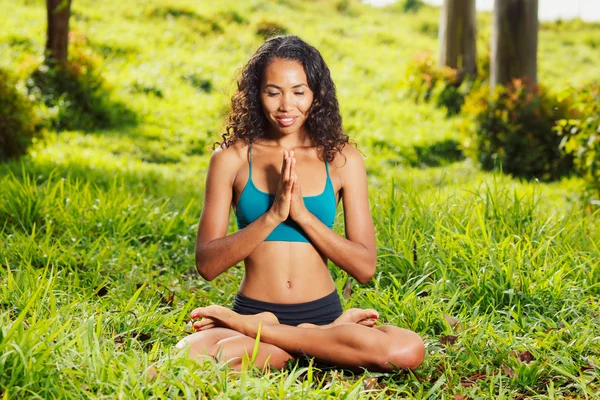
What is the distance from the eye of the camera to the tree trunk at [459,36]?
13656 mm

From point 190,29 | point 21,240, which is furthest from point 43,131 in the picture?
point 190,29

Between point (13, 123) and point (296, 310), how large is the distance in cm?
610

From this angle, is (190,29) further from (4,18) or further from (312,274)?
(312,274)

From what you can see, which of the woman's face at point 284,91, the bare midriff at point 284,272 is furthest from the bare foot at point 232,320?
the woman's face at point 284,91

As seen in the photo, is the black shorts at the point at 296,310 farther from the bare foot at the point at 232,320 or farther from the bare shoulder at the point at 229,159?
the bare shoulder at the point at 229,159

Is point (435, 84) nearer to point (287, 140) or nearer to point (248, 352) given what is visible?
point (287, 140)

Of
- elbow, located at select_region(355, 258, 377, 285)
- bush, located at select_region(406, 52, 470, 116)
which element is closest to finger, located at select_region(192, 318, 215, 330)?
elbow, located at select_region(355, 258, 377, 285)

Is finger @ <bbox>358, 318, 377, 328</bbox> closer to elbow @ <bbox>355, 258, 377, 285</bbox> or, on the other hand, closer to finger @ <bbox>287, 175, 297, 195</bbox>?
elbow @ <bbox>355, 258, 377, 285</bbox>

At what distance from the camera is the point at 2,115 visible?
8.67 metres

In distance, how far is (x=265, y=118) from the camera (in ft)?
12.2

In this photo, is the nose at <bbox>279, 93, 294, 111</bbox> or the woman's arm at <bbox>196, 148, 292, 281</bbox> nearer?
the woman's arm at <bbox>196, 148, 292, 281</bbox>

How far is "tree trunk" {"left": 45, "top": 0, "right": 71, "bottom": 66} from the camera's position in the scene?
36.3ft

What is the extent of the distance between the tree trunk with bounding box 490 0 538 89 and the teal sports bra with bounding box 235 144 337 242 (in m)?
7.65

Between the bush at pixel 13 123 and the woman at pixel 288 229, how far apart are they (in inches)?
221
